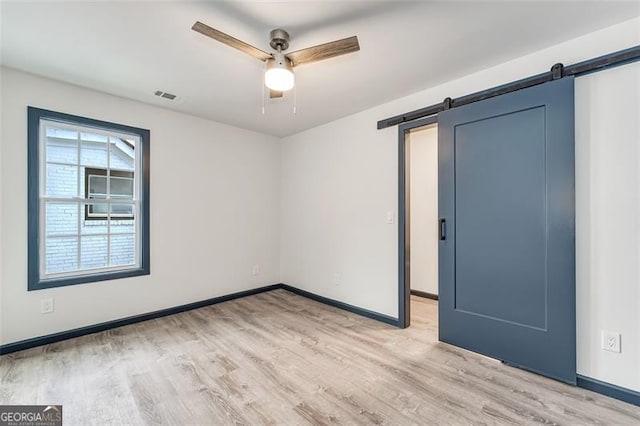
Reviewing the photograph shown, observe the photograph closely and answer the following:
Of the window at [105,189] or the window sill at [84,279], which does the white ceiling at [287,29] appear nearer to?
the window at [105,189]

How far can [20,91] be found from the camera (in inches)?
101

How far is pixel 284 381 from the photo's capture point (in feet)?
6.93

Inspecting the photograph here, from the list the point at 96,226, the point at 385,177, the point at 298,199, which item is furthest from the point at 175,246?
the point at 385,177

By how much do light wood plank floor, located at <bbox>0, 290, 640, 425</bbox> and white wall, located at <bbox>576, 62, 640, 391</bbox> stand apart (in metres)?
0.35

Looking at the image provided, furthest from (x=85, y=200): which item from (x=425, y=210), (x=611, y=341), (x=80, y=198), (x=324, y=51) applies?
(x=611, y=341)

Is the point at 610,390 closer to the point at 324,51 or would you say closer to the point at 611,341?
the point at 611,341

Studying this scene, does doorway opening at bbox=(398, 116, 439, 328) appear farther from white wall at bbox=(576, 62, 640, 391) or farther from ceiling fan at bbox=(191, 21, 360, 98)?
ceiling fan at bbox=(191, 21, 360, 98)

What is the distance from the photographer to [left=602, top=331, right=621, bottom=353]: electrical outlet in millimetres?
1888

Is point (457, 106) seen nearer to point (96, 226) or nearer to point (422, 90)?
point (422, 90)

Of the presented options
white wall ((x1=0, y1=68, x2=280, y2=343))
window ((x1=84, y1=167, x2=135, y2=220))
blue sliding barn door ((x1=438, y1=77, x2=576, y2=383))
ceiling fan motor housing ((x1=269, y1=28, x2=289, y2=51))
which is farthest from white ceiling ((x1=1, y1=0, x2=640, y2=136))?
window ((x1=84, y1=167, x2=135, y2=220))

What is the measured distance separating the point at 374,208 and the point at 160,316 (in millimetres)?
2962

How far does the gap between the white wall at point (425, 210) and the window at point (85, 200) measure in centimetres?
377

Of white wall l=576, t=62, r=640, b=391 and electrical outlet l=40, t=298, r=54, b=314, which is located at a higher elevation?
white wall l=576, t=62, r=640, b=391

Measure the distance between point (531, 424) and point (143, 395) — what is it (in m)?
2.55
